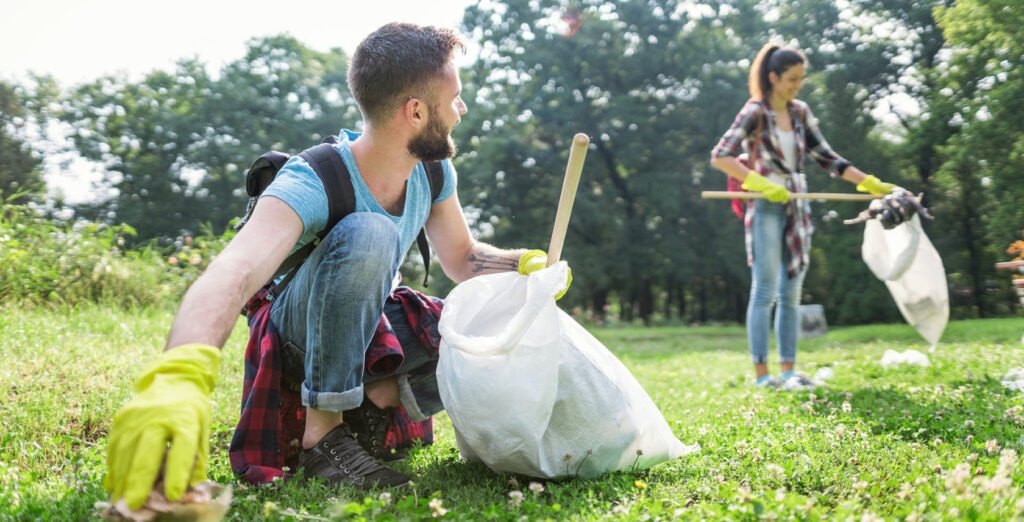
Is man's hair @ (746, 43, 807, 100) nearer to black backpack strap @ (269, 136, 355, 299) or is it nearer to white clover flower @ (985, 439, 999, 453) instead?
white clover flower @ (985, 439, 999, 453)

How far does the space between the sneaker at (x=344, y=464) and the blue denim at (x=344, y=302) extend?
0.36 ft

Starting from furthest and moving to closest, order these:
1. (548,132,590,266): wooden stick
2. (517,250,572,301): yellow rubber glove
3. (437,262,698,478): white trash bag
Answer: (517,250,572,301): yellow rubber glove → (548,132,590,266): wooden stick → (437,262,698,478): white trash bag

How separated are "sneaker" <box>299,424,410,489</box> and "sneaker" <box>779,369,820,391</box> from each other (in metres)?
2.38

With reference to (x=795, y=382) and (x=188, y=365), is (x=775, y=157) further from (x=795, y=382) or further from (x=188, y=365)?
(x=188, y=365)

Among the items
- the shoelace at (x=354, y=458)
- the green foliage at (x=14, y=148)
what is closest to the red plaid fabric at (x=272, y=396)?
the shoelace at (x=354, y=458)

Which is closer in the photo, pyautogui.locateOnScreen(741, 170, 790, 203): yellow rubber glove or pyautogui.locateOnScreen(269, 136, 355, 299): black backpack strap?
pyautogui.locateOnScreen(269, 136, 355, 299): black backpack strap

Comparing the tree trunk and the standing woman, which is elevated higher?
the standing woman

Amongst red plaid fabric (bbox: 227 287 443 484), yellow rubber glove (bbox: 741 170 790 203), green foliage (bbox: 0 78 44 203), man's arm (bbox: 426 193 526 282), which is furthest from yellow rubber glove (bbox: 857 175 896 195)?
green foliage (bbox: 0 78 44 203)

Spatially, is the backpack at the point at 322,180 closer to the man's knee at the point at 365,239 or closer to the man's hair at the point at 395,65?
the man's knee at the point at 365,239

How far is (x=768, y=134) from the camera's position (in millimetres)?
4453

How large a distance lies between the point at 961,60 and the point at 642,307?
12.0 metres

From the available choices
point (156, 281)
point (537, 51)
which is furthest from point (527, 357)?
point (537, 51)

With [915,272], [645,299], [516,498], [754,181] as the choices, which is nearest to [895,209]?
[915,272]

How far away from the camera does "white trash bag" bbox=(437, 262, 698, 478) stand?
6.56 ft
